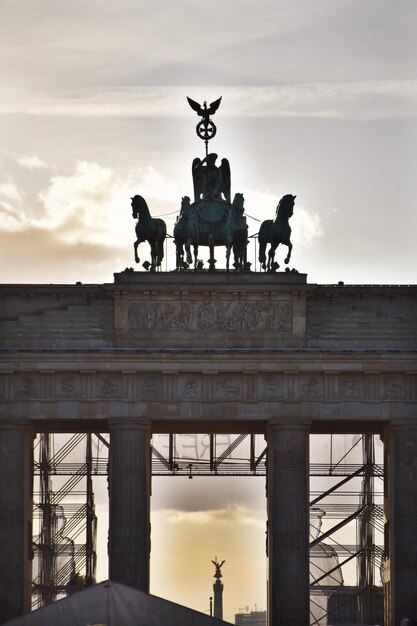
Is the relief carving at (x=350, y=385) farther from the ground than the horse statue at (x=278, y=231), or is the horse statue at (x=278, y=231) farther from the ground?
the horse statue at (x=278, y=231)

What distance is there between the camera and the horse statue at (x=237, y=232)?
89750 millimetres

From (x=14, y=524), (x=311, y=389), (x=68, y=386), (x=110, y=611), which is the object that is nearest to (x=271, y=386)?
(x=311, y=389)

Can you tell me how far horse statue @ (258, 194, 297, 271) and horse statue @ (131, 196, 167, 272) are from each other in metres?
3.84

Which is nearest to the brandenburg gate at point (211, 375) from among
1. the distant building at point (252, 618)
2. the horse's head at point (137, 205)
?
the horse's head at point (137, 205)

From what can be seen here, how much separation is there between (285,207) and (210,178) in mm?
3863

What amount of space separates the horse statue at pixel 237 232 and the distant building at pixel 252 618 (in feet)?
208

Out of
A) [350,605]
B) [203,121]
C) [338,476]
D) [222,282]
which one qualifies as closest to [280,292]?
[222,282]

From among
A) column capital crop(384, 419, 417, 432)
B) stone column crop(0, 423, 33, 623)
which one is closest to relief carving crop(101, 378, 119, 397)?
stone column crop(0, 423, 33, 623)

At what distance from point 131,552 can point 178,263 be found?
11295mm

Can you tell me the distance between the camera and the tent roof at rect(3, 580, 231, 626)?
2704 inches

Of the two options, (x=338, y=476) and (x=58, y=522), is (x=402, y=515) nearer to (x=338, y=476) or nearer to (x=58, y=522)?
Result: (x=338, y=476)

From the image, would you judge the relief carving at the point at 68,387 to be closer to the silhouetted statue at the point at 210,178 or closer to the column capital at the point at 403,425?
the silhouetted statue at the point at 210,178

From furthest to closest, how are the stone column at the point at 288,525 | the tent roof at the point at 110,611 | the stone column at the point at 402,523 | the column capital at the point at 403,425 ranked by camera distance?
the column capital at the point at 403,425 < the stone column at the point at 402,523 < the stone column at the point at 288,525 < the tent roof at the point at 110,611

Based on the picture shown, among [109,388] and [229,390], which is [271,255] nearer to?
[229,390]
